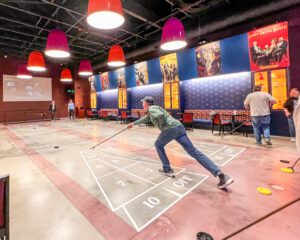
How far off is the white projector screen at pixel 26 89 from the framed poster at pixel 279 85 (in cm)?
1719

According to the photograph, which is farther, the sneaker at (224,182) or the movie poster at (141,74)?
the movie poster at (141,74)

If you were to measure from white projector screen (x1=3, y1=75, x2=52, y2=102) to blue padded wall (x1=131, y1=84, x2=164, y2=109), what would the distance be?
894cm

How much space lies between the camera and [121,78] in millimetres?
13203

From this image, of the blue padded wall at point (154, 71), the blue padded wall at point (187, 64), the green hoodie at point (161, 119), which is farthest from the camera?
the blue padded wall at point (154, 71)

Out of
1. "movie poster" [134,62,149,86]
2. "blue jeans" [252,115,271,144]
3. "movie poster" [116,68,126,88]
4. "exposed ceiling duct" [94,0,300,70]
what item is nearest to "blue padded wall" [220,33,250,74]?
"exposed ceiling duct" [94,0,300,70]

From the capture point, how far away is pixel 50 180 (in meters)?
3.25

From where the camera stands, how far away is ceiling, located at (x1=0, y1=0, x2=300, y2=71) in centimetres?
657

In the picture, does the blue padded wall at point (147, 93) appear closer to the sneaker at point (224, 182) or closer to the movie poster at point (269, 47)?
the movie poster at point (269, 47)

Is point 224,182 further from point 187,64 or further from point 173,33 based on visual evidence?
point 187,64

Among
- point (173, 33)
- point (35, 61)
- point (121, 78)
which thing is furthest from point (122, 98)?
point (173, 33)

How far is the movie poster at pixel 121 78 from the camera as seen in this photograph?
511 inches

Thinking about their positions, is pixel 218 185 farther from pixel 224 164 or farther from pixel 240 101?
pixel 240 101

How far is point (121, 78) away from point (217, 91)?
24.1ft

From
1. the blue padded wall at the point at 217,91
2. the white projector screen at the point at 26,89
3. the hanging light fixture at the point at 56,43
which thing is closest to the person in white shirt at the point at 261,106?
the blue padded wall at the point at 217,91
